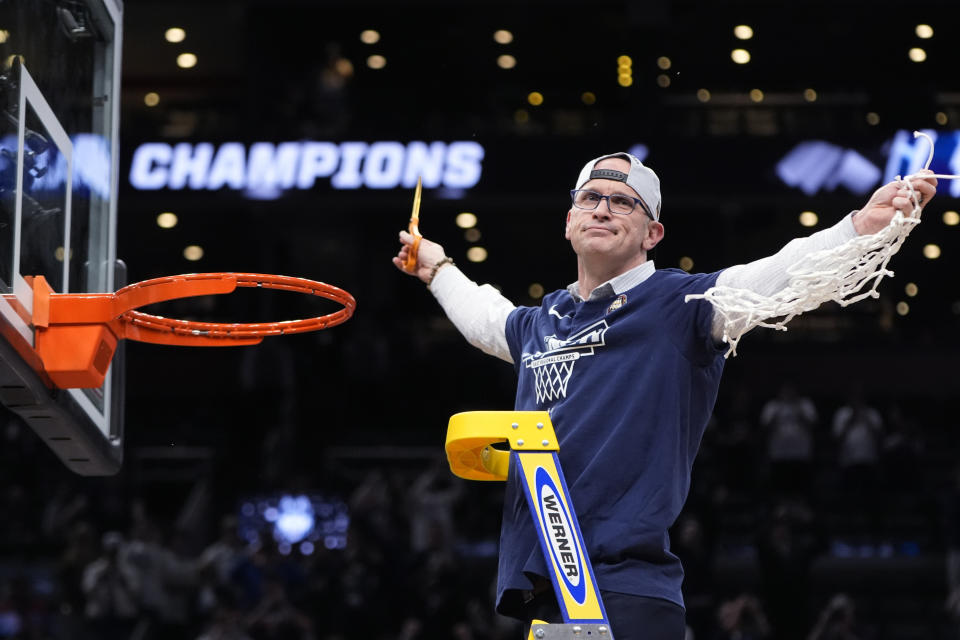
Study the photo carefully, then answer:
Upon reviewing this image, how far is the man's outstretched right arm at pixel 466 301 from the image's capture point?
4.77 m

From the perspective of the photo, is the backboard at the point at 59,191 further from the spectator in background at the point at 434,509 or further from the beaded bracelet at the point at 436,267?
the spectator in background at the point at 434,509

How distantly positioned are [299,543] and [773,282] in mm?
12646

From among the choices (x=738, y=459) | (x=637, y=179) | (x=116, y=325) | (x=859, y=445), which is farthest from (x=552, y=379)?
(x=738, y=459)

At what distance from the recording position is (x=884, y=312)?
24.0 meters

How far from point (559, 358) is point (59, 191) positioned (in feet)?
7.79

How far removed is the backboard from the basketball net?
7.33ft

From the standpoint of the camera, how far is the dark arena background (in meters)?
14.0

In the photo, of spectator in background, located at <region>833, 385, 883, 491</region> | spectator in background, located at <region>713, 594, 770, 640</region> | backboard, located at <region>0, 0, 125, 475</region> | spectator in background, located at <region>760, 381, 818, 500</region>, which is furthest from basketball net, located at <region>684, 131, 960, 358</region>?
spectator in background, located at <region>833, 385, 883, 491</region>

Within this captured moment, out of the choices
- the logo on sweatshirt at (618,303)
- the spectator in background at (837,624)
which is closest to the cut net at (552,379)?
the logo on sweatshirt at (618,303)

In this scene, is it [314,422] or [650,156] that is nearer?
[650,156]

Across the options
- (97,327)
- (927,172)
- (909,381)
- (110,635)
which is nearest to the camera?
(927,172)

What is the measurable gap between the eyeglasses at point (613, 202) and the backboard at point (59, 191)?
182 cm

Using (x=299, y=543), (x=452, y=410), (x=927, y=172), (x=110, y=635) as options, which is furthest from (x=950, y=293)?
(x=927, y=172)

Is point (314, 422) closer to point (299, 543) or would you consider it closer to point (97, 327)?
point (299, 543)
